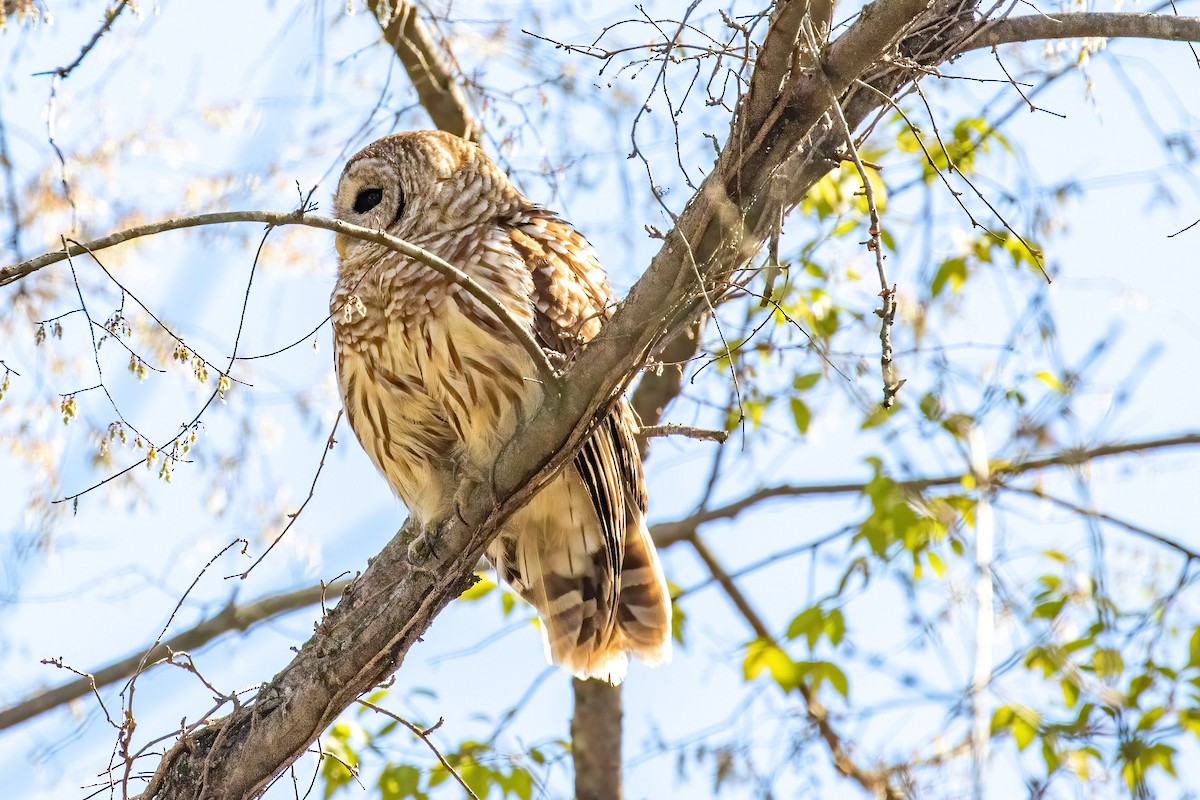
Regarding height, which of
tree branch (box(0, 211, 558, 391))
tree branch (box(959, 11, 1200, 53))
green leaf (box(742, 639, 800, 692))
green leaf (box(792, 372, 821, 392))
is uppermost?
green leaf (box(792, 372, 821, 392))

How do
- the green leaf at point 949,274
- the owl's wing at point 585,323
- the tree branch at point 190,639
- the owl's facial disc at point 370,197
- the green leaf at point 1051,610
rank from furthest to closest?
the tree branch at point 190,639, the green leaf at point 949,274, the green leaf at point 1051,610, the owl's facial disc at point 370,197, the owl's wing at point 585,323

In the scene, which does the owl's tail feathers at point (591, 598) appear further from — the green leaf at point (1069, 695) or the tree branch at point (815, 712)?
the green leaf at point (1069, 695)

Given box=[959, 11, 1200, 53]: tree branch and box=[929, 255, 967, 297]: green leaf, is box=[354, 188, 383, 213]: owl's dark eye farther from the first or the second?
box=[929, 255, 967, 297]: green leaf

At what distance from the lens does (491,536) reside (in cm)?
317

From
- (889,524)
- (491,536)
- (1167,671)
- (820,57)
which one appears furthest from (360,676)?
(1167,671)

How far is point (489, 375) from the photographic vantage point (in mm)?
3416

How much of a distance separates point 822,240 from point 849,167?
0.81m

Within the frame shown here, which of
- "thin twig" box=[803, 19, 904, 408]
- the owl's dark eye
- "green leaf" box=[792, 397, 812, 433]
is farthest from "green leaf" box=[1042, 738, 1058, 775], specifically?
the owl's dark eye

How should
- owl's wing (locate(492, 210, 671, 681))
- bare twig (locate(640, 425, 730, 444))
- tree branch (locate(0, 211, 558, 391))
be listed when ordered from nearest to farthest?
tree branch (locate(0, 211, 558, 391))
bare twig (locate(640, 425, 730, 444))
owl's wing (locate(492, 210, 671, 681))

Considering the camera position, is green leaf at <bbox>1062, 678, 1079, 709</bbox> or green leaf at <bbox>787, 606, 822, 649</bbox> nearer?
green leaf at <bbox>1062, 678, 1079, 709</bbox>

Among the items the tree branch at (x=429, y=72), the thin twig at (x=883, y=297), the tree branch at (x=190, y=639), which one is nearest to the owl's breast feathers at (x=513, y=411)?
the thin twig at (x=883, y=297)

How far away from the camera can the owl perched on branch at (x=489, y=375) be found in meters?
3.44

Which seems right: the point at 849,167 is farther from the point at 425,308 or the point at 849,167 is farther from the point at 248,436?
the point at 248,436

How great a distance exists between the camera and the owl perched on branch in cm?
344
